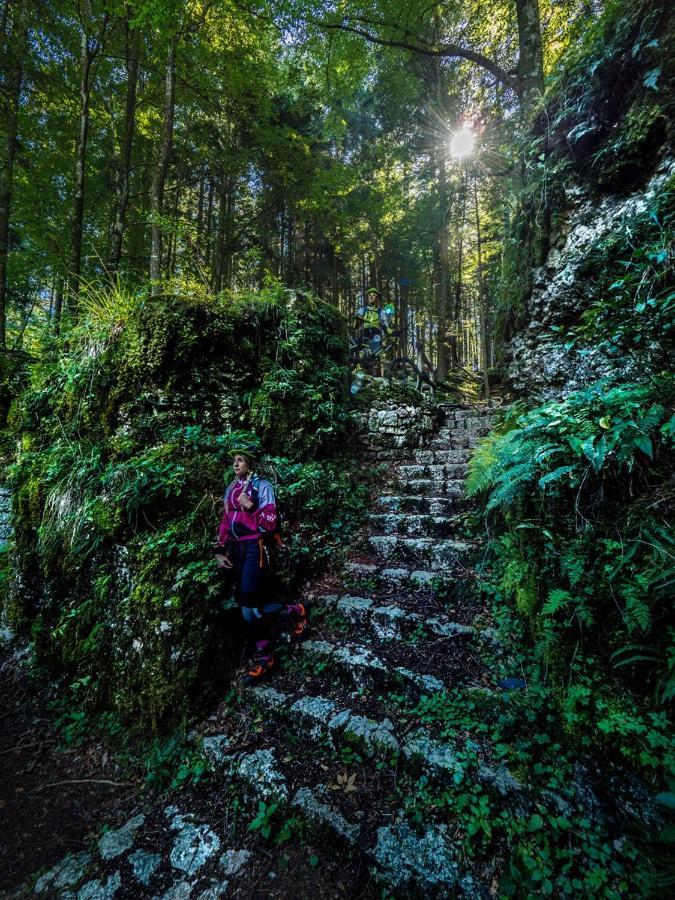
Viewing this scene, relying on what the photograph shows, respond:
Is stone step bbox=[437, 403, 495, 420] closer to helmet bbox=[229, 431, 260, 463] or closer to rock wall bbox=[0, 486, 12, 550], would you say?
helmet bbox=[229, 431, 260, 463]

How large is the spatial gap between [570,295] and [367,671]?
5263 mm

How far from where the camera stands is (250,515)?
3.32 m

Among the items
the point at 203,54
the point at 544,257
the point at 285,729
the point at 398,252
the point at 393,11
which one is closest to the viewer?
the point at 285,729

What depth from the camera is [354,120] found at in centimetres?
1294

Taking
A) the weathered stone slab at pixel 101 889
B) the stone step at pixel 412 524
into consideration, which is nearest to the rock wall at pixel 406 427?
the stone step at pixel 412 524

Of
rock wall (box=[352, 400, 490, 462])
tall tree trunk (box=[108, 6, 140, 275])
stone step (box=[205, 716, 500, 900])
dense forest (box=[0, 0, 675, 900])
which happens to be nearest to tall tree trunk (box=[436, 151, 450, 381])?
dense forest (box=[0, 0, 675, 900])

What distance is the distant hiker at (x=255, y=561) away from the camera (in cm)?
317

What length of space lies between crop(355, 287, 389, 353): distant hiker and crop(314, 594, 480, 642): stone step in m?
7.15

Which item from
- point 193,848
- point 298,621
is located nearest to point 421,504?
point 298,621

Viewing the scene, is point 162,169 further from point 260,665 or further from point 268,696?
point 268,696

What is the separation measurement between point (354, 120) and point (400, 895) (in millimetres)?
18798

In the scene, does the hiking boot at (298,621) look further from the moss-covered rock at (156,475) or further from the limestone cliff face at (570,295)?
the limestone cliff face at (570,295)

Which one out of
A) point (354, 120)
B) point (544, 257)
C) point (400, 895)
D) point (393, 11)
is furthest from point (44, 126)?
point (400, 895)

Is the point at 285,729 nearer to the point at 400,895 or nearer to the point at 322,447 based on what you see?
the point at 400,895
